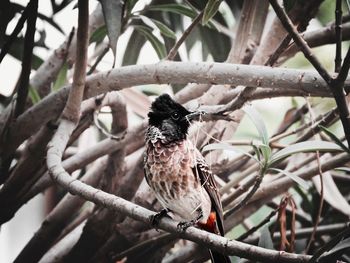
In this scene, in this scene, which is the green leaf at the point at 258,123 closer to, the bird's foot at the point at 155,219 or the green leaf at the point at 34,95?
the bird's foot at the point at 155,219

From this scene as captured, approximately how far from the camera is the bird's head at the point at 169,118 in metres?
1.51

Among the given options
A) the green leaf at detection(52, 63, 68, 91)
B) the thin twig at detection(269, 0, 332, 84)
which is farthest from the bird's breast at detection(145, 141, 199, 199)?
the thin twig at detection(269, 0, 332, 84)

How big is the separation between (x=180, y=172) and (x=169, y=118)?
0.16 metres

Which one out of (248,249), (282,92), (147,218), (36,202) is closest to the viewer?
(248,249)

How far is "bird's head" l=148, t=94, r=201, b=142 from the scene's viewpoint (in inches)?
59.6

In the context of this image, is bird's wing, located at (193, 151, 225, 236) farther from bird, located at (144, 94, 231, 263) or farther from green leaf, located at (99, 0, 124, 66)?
green leaf, located at (99, 0, 124, 66)

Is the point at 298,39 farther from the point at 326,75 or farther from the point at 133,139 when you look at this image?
the point at 133,139

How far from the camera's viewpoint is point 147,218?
117 cm

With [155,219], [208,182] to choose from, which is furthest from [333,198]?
[155,219]

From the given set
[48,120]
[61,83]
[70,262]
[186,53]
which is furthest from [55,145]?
[186,53]

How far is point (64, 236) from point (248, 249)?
107 cm

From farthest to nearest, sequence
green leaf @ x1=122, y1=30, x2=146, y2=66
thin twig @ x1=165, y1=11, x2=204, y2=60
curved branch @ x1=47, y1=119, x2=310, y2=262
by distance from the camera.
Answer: green leaf @ x1=122, y1=30, x2=146, y2=66 < thin twig @ x1=165, y1=11, x2=204, y2=60 < curved branch @ x1=47, y1=119, x2=310, y2=262

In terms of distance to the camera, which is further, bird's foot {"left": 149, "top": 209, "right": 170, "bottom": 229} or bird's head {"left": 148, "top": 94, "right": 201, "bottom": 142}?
bird's head {"left": 148, "top": 94, "right": 201, "bottom": 142}

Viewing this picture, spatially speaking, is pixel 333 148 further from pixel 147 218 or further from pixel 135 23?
pixel 135 23
